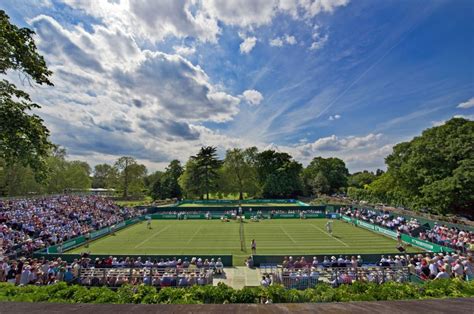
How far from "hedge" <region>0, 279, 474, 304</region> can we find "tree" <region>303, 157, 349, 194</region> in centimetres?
7780

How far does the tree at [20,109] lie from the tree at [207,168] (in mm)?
57088

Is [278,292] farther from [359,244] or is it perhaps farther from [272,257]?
[359,244]

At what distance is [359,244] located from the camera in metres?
24.0

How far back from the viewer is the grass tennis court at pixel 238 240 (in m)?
22.1

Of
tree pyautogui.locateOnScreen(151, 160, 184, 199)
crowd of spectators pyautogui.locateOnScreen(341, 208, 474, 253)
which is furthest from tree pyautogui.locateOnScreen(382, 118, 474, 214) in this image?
tree pyautogui.locateOnScreen(151, 160, 184, 199)

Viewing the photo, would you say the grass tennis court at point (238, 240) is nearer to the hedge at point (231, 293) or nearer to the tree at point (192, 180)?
the hedge at point (231, 293)

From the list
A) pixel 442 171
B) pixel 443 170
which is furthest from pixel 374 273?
pixel 442 171

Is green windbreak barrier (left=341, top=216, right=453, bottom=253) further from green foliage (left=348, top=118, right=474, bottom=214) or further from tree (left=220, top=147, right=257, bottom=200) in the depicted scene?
tree (left=220, top=147, right=257, bottom=200)

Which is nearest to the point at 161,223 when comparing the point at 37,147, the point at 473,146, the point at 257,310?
the point at 37,147

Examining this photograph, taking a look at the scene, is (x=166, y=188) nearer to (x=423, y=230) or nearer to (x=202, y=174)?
(x=202, y=174)

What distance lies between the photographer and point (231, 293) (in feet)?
25.6

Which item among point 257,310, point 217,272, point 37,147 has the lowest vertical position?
point 217,272

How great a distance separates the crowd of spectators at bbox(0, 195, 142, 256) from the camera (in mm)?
20047

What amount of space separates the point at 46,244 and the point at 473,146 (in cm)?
4618
